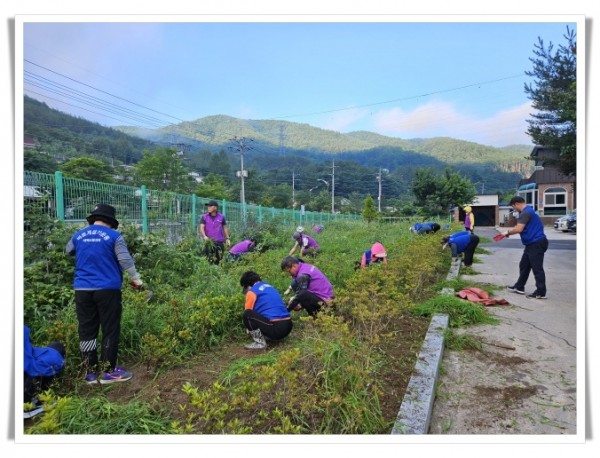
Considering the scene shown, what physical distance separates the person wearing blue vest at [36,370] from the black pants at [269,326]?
60.9 inches

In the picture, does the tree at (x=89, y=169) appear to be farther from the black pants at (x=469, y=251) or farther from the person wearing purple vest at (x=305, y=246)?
the black pants at (x=469, y=251)

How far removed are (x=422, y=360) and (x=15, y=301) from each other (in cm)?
297

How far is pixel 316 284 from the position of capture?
169 inches

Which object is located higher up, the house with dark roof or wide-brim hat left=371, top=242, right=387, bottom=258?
the house with dark roof

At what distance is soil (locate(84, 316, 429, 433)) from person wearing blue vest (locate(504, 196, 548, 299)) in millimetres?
2872

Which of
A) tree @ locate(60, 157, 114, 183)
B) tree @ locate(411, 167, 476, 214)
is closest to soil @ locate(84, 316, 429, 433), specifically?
tree @ locate(60, 157, 114, 183)

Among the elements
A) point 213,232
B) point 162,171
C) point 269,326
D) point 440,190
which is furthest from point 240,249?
point 162,171

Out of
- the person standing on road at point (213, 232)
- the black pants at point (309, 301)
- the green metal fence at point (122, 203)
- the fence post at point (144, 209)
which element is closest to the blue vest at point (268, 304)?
the black pants at point (309, 301)

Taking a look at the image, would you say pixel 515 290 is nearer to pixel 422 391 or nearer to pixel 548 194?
pixel 422 391

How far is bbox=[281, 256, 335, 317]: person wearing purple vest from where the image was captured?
13.6 ft

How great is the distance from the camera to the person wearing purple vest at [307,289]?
4160 millimetres

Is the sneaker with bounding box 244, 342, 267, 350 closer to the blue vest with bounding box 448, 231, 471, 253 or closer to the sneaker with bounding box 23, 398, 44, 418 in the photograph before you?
the sneaker with bounding box 23, 398, 44, 418
